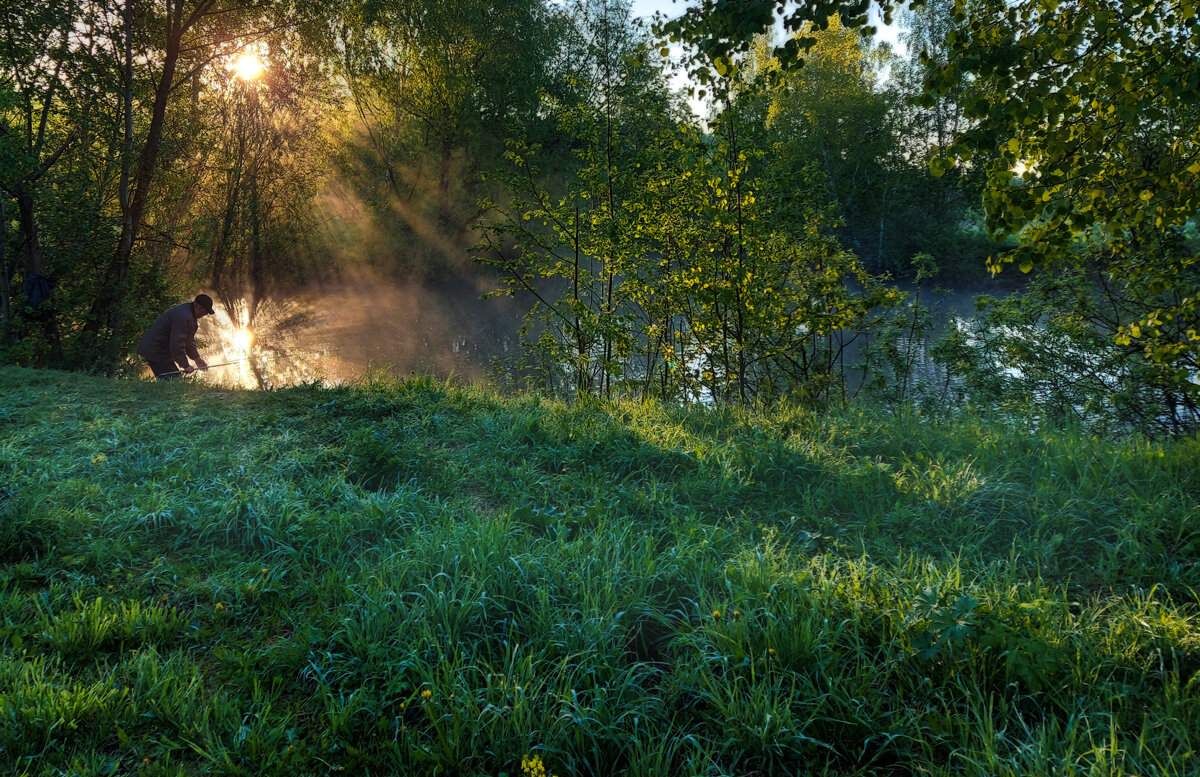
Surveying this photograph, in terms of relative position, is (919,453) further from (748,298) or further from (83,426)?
(83,426)

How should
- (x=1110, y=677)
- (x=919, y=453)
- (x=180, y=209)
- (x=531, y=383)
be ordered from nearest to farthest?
(x=1110, y=677), (x=919, y=453), (x=531, y=383), (x=180, y=209)

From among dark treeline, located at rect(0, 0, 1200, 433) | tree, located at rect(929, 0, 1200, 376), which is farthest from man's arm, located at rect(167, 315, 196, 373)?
tree, located at rect(929, 0, 1200, 376)

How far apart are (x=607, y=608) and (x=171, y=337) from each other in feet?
31.6

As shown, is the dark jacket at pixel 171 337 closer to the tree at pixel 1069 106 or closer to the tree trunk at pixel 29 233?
the tree trunk at pixel 29 233

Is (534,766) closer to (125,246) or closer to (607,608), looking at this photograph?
(607,608)

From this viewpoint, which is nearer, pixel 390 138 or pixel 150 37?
pixel 150 37

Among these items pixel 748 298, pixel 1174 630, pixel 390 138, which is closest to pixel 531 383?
pixel 748 298

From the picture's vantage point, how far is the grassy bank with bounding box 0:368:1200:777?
7.30ft

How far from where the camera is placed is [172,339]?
32.1 feet

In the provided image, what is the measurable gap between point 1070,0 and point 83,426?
7897mm

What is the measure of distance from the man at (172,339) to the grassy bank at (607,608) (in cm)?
516

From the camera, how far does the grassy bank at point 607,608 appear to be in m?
2.23

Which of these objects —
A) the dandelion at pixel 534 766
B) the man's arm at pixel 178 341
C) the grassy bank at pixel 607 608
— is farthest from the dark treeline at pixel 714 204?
the dandelion at pixel 534 766

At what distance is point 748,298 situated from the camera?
7438 mm
